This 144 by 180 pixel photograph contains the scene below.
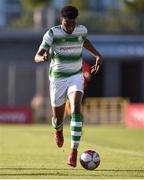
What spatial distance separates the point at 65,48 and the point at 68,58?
0.16m

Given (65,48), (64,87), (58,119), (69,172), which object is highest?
(65,48)

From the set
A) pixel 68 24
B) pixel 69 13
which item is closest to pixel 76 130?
pixel 68 24

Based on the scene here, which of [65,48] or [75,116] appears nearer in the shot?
[75,116]

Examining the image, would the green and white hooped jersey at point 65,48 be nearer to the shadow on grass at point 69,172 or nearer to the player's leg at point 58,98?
the player's leg at point 58,98

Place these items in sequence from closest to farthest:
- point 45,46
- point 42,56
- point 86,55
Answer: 1. point 42,56
2. point 45,46
3. point 86,55

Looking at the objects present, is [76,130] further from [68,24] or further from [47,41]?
[68,24]

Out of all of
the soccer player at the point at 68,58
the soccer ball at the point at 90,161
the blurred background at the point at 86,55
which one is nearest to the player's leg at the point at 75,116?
the soccer player at the point at 68,58

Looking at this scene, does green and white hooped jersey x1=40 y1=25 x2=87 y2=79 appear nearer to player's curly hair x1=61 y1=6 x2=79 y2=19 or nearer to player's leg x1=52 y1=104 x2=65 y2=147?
player's curly hair x1=61 y1=6 x2=79 y2=19

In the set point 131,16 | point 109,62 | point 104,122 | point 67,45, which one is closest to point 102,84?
point 109,62

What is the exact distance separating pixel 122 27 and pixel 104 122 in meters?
10.3

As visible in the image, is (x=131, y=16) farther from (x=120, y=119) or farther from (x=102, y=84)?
(x=120, y=119)

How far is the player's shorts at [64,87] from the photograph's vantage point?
12.1 meters

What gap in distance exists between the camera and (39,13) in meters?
55.3

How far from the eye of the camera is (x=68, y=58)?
40.1 ft
